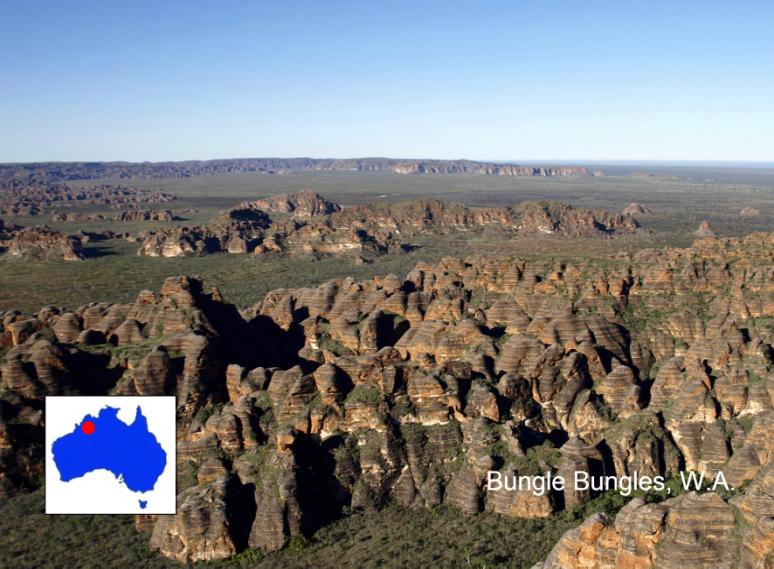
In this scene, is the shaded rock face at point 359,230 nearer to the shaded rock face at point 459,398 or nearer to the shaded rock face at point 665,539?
the shaded rock face at point 459,398

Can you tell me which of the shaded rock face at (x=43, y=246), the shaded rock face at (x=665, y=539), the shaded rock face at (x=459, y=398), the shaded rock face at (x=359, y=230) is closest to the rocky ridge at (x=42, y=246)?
the shaded rock face at (x=43, y=246)

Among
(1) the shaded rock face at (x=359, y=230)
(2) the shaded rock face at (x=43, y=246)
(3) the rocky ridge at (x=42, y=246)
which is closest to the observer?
(3) the rocky ridge at (x=42, y=246)

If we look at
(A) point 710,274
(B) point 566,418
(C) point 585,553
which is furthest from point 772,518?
(A) point 710,274

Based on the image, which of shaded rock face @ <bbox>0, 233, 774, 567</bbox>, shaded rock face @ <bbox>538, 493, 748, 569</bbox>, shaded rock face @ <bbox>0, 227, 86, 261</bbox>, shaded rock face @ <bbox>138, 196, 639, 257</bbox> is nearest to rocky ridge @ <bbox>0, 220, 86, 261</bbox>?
shaded rock face @ <bbox>0, 227, 86, 261</bbox>

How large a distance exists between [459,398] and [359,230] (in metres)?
Result: 125

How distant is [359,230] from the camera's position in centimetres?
16925

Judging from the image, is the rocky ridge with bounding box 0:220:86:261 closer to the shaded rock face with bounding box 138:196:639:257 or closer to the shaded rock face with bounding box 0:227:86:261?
the shaded rock face with bounding box 0:227:86:261

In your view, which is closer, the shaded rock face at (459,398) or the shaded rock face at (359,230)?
the shaded rock face at (459,398)

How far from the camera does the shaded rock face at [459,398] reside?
3869cm

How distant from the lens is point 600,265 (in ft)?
233

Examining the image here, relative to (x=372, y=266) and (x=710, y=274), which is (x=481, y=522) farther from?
(x=372, y=266)

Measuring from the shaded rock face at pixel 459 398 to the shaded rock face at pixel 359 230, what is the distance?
93199 mm

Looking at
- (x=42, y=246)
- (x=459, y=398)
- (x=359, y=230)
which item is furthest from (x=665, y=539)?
(x=42, y=246)

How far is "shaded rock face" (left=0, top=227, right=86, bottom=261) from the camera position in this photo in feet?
511
